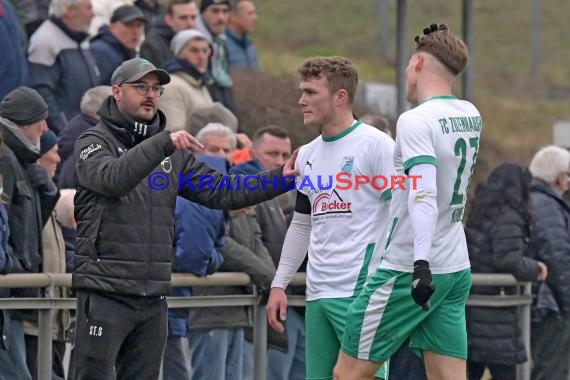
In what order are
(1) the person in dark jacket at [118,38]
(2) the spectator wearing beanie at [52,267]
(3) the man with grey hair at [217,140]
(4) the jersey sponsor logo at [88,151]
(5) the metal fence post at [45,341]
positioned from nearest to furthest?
(4) the jersey sponsor logo at [88,151]
(5) the metal fence post at [45,341]
(2) the spectator wearing beanie at [52,267]
(3) the man with grey hair at [217,140]
(1) the person in dark jacket at [118,38]

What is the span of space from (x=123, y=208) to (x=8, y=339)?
135cm

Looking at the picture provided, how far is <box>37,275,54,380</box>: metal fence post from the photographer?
29.6ft

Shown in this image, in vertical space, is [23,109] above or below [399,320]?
above

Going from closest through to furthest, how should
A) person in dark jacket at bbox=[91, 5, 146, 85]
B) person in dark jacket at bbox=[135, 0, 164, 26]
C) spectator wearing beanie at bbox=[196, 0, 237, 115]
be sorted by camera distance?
1. person in dark jacket at bbox=[91, 5, 146, 85]
2. spectator wearing beanie at bbox=[196, 0, 237, 115]
3. person in dark jacket at bbox=[135, 0, 164, 26]

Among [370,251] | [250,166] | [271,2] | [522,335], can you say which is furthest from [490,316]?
[271,2]

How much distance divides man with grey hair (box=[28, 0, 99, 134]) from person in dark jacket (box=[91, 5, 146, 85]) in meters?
0.26

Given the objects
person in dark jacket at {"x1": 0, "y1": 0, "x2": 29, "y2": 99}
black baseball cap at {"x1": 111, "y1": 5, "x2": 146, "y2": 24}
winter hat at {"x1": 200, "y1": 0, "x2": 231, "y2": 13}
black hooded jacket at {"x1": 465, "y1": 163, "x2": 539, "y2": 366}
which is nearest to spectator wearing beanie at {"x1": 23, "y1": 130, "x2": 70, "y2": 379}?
person in dark jacket at {"x1": 0, "y1": 0, "x2": 29, "y2": 99}

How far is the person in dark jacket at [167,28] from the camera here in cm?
1373

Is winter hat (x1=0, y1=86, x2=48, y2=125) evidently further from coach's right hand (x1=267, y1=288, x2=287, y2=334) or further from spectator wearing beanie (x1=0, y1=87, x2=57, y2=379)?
coach's right hand (x1=267, y1=288, x2=287, y2=334)

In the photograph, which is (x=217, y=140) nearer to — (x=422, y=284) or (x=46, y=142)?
(x=46, y=142)

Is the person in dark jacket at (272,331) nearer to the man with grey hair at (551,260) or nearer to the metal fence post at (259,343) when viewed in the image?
the metal fence post at (259,343)

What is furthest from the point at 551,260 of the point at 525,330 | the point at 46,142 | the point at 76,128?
the point at 46,142

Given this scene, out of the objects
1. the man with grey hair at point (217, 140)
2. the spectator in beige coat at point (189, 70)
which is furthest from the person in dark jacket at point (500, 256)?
the spectator in beige coat at point (189, 70)

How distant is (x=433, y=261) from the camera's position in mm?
7961
